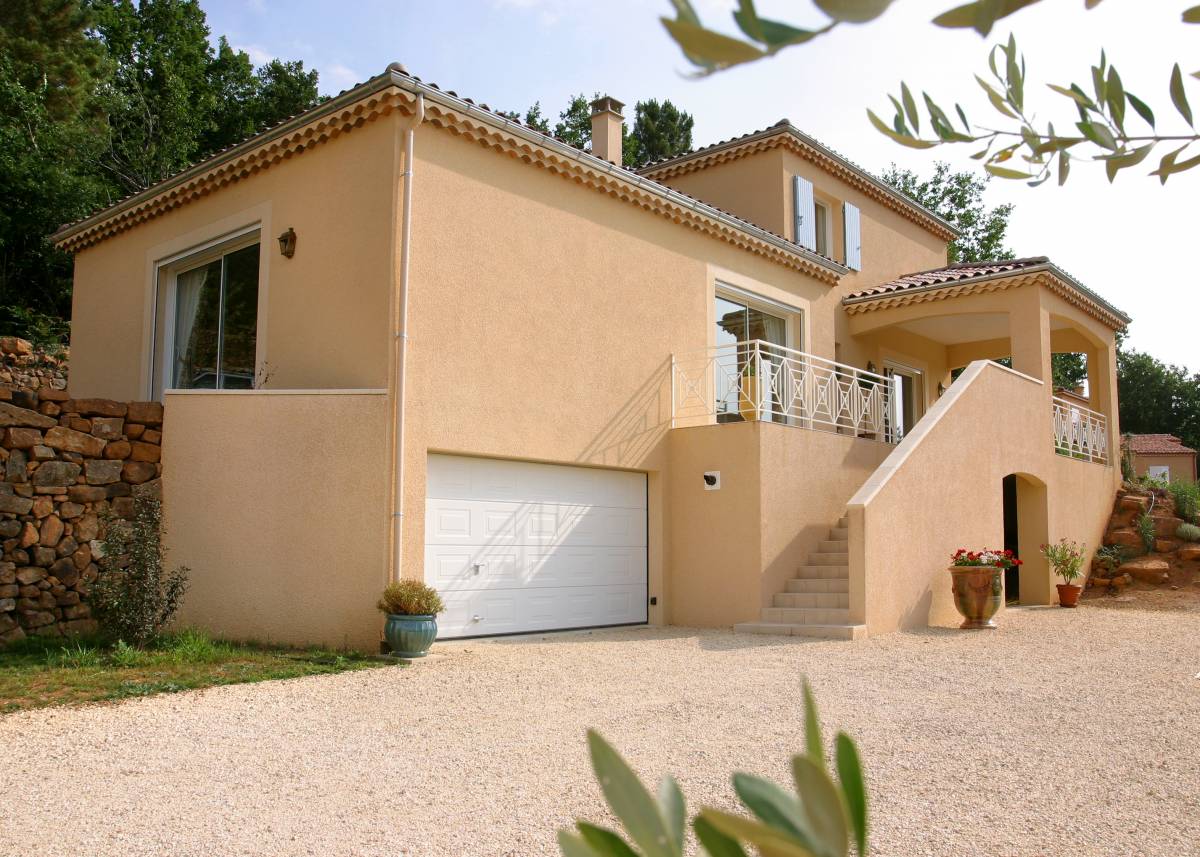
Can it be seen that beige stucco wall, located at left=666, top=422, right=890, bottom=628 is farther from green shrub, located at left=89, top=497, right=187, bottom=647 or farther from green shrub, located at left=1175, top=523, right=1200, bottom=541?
green shrub, located at left=1175, top=523, right=1200, bottom=541

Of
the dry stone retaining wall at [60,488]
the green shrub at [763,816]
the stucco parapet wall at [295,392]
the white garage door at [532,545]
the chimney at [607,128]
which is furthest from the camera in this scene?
the chimney at [607,128]

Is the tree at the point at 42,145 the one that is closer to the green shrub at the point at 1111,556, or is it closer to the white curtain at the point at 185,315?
the white curtain at the point at 185,315

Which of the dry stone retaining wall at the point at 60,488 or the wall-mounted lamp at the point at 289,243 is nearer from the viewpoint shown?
the dry stone retaining wall at the point at 60,488

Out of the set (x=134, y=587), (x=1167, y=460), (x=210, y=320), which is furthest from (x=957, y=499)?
(x=1167, y=460)

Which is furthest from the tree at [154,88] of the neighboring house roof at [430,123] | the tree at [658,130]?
the tree at [658,130]

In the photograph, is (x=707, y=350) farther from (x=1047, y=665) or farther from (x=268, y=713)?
(x=268, y=713)

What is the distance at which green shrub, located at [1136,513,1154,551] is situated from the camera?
14984 millimetres

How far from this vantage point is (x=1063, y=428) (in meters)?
15.0

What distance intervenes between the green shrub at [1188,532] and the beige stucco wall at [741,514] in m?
6.22

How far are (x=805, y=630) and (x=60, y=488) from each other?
23.1ft

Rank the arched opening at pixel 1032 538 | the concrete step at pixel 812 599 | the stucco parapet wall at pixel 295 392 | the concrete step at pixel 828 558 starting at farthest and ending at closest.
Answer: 1. the arched opening at pixel 1032 538
2. the concrete step at pixel 828 558
3. the concrete step at pixel 812 599
4. the stucco parapet wall at pixel 295 392

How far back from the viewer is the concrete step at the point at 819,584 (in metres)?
10.7

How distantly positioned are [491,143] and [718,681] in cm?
566

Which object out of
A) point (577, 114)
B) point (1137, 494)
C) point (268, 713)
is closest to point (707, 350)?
point (268, 713)
